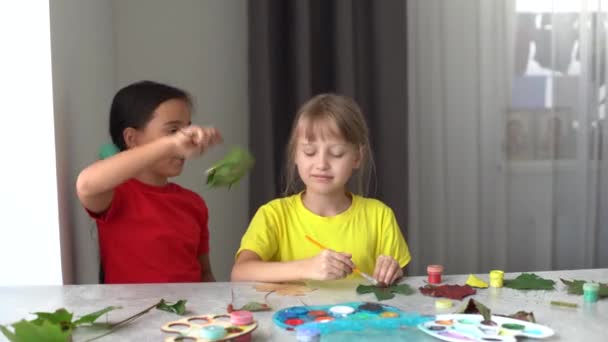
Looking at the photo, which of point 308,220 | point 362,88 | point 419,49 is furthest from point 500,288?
A: point 419,49

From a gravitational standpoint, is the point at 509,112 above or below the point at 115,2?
below

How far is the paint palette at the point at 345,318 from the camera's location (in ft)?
3.09

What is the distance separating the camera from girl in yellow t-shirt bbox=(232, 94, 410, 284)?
145 centimetres

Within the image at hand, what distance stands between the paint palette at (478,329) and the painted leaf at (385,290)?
0.14 metres

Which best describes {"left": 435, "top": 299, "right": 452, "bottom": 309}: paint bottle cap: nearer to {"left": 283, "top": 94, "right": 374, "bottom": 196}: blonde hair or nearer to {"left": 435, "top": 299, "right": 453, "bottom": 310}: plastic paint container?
{"left": 435, "top": 299, "right": 453, "bottom": 310}: plastic paint container

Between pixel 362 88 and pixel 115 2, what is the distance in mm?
896

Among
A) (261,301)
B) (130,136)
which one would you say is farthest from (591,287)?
(130,136)

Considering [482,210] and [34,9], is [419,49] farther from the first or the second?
[34,9]

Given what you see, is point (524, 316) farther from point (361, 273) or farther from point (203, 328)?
point (203, 328)

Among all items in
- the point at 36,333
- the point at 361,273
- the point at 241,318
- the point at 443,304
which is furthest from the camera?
the point at 361,273

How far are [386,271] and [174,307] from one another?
388 mm

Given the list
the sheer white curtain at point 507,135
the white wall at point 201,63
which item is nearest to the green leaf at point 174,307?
the white wall at point 201,63

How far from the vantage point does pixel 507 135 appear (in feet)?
8.48

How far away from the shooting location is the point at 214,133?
4.01 ft
